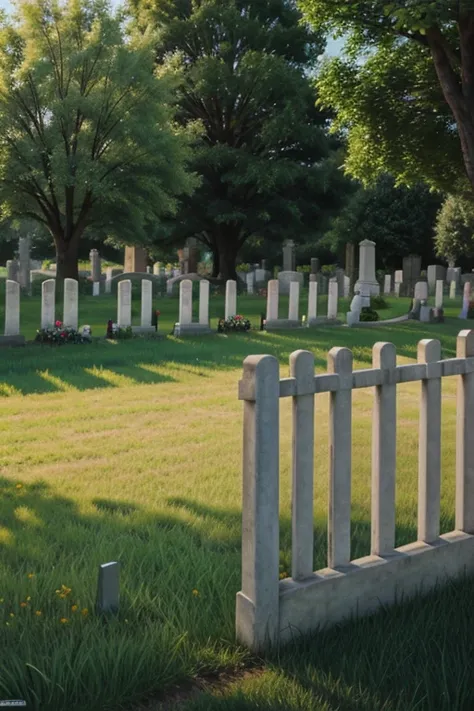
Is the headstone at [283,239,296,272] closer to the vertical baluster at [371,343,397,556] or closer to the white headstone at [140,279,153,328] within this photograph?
the white headstone at [140,279,153,328]

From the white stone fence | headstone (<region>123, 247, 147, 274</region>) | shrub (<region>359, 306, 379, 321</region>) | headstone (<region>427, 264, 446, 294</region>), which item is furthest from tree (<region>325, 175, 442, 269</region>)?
the white stone fence

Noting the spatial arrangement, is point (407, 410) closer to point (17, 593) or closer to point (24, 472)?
point (24, 472)

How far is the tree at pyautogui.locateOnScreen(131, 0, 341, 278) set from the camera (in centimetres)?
3616

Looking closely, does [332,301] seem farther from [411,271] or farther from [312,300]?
[411,271]

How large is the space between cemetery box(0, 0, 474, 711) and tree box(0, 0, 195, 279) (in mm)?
95

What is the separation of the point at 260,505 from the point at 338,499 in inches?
20.1

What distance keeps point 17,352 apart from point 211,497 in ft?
37.5

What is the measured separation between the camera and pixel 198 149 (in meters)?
37.7

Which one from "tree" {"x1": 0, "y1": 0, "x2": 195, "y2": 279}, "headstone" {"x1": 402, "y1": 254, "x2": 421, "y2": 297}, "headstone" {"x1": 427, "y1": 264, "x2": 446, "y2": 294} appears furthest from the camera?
"headstone" {"x1": 427, "y1": 264, "x2": 446, "y2": 294}

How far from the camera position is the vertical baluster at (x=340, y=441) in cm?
407

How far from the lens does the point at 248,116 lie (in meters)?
39.8

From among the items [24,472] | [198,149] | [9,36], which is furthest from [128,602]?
[198,149]

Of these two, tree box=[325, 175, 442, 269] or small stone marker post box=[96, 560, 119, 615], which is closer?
small stone marker post box=[96, 560, 119, 615]

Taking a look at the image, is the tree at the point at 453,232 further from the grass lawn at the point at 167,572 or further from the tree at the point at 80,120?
the grass lawn at the point at 167,572
